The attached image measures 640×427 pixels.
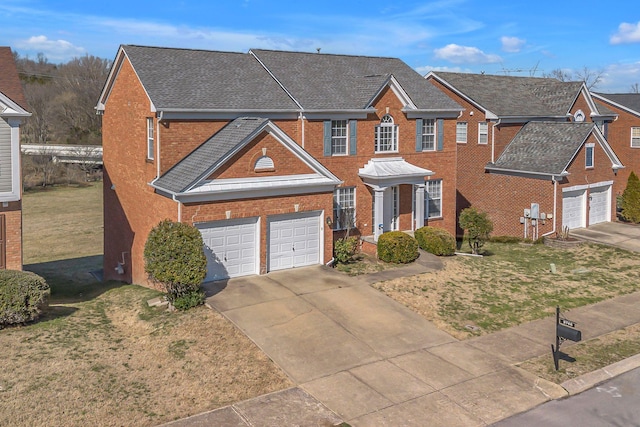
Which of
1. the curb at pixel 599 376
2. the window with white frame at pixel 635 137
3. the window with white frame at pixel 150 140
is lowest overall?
the curb at pixel 599 376

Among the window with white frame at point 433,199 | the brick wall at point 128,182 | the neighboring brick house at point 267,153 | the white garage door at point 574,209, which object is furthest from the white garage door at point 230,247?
the white garage door at point 574,209

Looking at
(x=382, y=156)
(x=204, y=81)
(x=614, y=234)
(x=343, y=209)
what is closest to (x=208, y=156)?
(x=204, y=81)

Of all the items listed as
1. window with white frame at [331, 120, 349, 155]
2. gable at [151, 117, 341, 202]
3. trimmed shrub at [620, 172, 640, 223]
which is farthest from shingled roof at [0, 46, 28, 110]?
trimmed shrub at [620, 172, 640, 223]

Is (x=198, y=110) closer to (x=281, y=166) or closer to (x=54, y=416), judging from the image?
(x=281, y=166)

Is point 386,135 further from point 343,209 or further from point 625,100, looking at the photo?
point 625,100

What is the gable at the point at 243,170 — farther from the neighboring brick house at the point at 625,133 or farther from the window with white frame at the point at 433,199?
the neighboring brick house at the point at 625,133

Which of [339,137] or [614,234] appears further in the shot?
[614,234]

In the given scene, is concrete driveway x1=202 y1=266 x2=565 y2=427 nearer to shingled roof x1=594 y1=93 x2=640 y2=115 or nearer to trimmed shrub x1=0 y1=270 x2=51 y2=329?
trimmed shrub x1=0 y1=270 x2=51 y2=329

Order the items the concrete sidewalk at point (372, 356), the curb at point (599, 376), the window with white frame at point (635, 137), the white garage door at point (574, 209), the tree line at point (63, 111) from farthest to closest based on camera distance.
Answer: the tree line at point (63, 111)
the window with white frame at point (635, 137)
the white garage door at point (574, 209)
the curb at point (599, 376)
the concrete sidewalk at point (372, 356)
